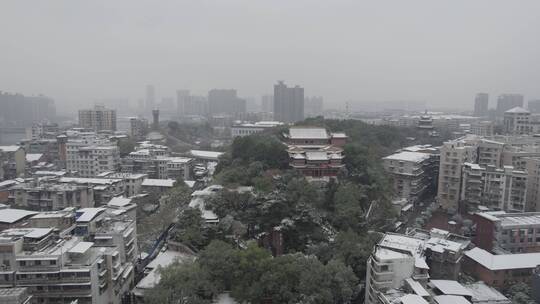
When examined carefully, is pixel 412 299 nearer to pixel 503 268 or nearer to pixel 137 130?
pixel 503 268

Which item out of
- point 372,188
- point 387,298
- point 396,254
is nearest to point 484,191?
point 372,188

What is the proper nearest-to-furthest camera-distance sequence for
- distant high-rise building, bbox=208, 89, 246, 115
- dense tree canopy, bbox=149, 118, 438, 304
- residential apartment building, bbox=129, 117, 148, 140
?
dense tree canopy, bbox=149, 118, 438, 304, residential apartment building, bbox=129, 117, 148, 140, distant high-rise building, bbox=208, 89, 246, 115

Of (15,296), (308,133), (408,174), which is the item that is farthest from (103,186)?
(408,174)

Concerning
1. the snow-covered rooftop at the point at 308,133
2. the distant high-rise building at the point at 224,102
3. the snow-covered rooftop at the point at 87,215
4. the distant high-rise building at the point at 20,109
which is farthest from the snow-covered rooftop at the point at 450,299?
the distant high-rise building at the point at 224,102

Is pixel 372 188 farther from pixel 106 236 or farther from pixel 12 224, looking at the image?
pixel 12 224

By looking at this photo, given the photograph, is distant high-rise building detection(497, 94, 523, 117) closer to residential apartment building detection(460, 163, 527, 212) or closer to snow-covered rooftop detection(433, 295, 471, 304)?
residential apartment building detection(460, 163, 527, 212)

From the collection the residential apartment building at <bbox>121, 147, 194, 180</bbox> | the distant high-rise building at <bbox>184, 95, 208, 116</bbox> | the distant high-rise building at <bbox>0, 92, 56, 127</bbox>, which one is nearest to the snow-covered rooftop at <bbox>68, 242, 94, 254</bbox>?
the residential apartment building at <bbox>121, 147, 194, 180</bbox>

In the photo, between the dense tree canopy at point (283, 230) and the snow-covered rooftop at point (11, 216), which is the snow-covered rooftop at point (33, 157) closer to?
the snow-covered rooftop at point (11, 216)
